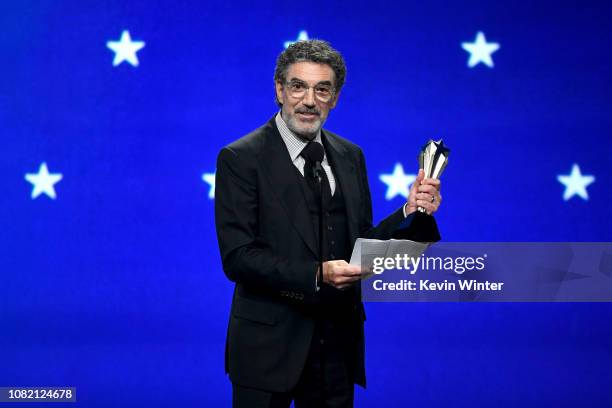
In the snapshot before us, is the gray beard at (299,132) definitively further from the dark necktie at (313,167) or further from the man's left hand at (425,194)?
the man's left hand at (425,194)

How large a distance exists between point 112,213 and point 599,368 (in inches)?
94.7

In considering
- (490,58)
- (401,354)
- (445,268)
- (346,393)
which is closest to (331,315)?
(346,393)

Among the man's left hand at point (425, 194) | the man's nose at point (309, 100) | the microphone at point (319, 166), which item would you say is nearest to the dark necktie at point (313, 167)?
the microphone at point (319, 166)

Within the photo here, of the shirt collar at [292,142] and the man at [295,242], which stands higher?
the shirt collar at [292,142]

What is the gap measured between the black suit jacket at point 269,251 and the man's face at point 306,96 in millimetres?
66

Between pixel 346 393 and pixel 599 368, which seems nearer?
pixel 346 393

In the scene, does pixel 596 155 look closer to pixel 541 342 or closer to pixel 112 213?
pixel 541 342

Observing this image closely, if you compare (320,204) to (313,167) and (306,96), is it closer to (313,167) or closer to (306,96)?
(313,167)

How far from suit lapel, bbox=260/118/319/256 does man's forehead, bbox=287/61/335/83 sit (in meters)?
0.17

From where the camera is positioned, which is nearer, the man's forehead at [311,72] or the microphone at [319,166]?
the microphone at [319,166]

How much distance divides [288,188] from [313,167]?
8cm

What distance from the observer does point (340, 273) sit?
204cm

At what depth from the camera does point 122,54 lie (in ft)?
14.0

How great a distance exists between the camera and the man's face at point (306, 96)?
2191mm
